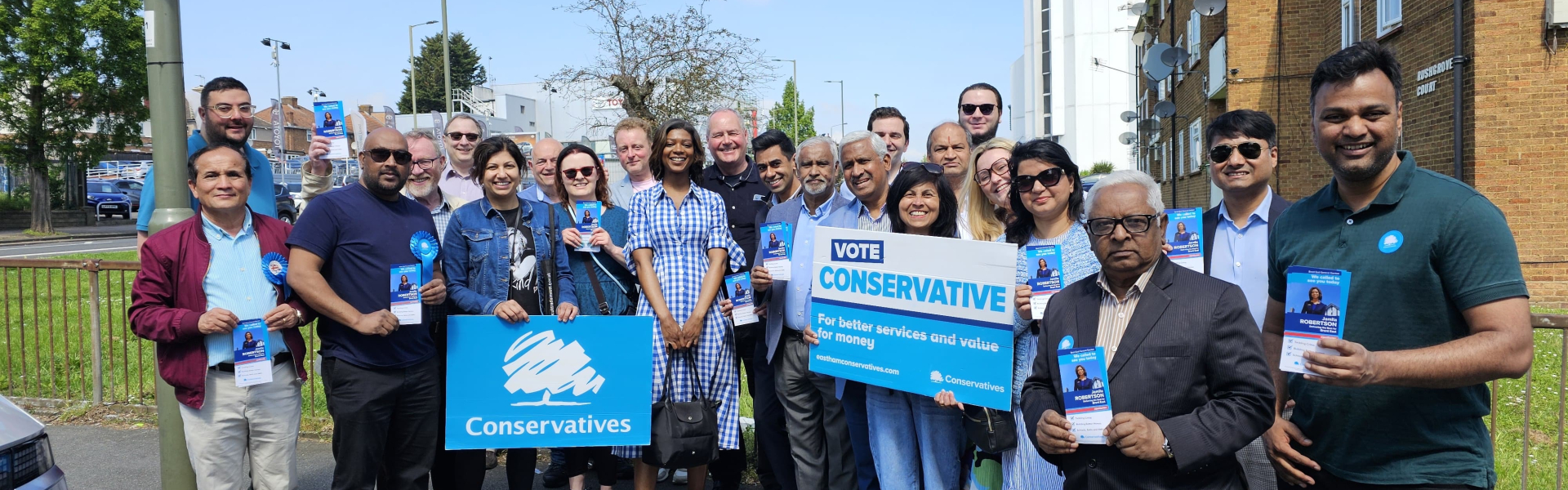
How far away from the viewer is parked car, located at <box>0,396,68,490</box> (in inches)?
140

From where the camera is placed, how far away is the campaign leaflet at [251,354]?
396 centimetres

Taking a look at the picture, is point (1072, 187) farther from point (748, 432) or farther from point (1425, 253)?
point (748, 432)

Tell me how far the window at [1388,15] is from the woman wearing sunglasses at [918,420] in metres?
13.8

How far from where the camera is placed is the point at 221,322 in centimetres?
397

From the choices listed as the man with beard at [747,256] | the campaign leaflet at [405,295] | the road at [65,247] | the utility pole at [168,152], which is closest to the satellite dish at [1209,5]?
the man with beard at [747,256]

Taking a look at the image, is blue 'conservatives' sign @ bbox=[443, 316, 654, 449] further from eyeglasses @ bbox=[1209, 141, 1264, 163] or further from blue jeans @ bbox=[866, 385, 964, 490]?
eyeglasses @ bbox=[1209, 141, 1264, 163]

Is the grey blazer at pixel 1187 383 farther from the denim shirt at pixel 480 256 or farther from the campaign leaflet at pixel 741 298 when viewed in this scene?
the denim shirt at pixel 480 256

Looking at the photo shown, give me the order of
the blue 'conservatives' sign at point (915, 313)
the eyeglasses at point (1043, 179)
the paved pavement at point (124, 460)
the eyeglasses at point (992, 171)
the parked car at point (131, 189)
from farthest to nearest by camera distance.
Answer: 1. the parked car at point (131, 189)
2. the paved pavement at point (124, 460)
3. the eyeglasses at point (992, 171)
4. the blue 'conservatives' sign at point (915, 313)
5. the eyeglasses at point (1043, 179)

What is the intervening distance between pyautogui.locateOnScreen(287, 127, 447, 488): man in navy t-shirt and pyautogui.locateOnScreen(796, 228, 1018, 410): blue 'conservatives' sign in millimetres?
1993

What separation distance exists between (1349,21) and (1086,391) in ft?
61.4

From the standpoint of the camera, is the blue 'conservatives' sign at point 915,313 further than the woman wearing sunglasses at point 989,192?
No

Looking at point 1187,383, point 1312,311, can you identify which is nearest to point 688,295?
Answer: point 1187,383

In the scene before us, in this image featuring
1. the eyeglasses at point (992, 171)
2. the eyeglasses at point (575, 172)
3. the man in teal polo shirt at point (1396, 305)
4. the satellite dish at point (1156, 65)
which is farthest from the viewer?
the satellite dish at point (1156, 65)

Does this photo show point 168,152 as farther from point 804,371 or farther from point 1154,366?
point 1154,366
